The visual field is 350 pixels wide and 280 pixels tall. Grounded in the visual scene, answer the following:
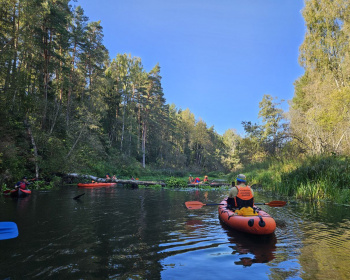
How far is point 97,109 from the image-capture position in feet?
105

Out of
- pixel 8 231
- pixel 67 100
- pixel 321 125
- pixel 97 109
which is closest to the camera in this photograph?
pixel 8 231

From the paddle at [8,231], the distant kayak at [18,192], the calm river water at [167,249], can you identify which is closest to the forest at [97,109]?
the distant kayak at [18,192]

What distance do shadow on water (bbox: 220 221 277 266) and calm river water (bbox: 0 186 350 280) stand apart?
2 cm

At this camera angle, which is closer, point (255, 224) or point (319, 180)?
point (255, 224)

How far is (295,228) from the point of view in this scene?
678 centimetres

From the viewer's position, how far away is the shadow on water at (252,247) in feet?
14.7

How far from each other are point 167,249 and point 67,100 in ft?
89.0

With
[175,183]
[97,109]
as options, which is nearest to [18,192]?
[175,183]

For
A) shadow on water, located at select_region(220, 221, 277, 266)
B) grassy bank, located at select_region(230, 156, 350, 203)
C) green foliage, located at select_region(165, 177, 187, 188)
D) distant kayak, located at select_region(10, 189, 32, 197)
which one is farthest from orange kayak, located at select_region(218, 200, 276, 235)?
green foliage, located at select_region(165, 177, 187, 188)

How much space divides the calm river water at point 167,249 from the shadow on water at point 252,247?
19 mm

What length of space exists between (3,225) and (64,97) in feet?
91.0

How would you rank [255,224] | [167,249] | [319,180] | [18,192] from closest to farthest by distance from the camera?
1. [167,249]
2. [255,224]
3. [319,180]
4. [18,192]

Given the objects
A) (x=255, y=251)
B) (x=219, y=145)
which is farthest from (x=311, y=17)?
(x=219, y=145)

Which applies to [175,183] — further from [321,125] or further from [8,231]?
[8,231]
